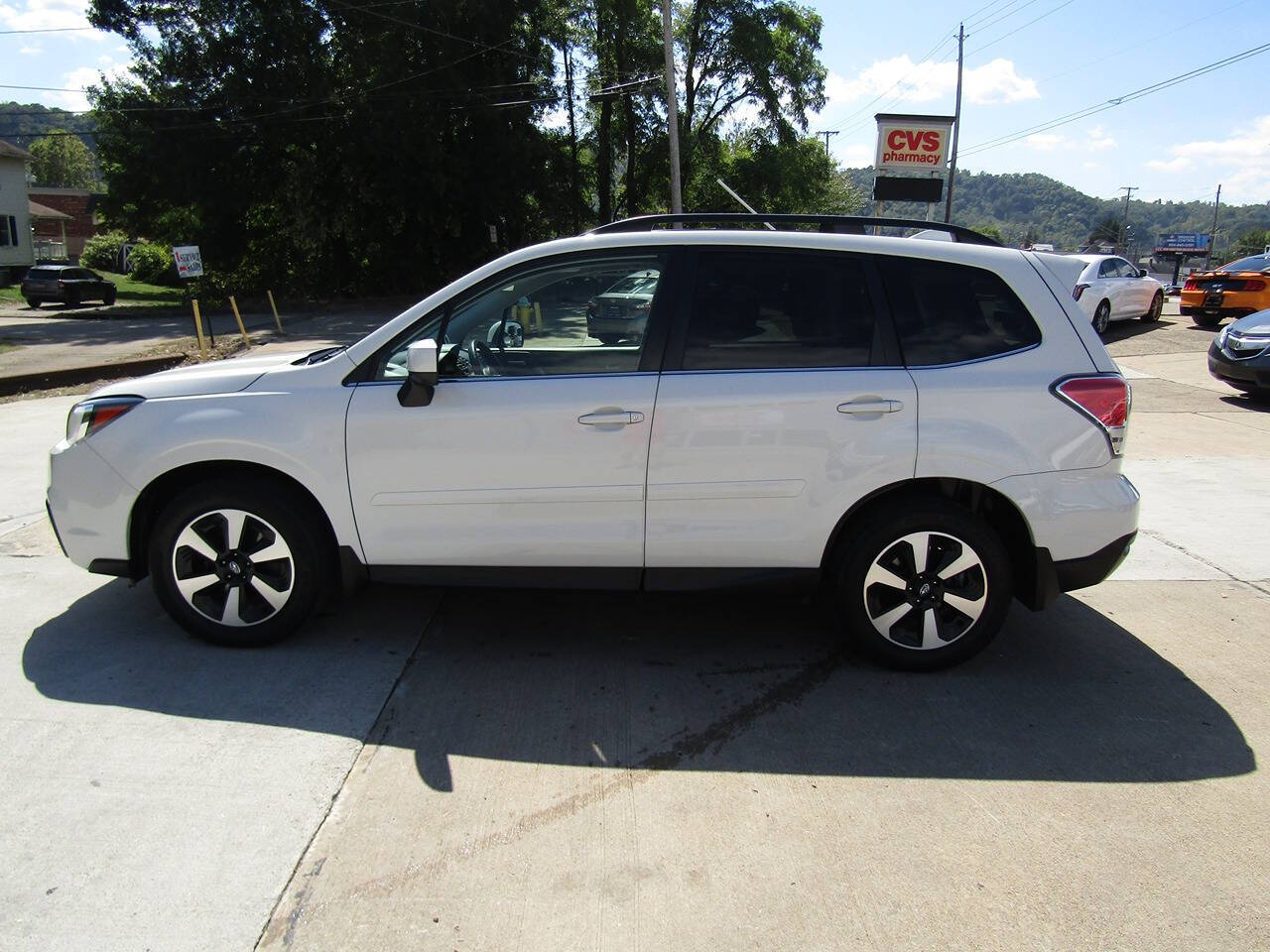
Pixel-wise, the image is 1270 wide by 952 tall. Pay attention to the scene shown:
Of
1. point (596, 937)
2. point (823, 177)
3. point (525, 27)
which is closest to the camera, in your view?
point (596, 937)

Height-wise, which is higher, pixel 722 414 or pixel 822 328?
pixel 822 328

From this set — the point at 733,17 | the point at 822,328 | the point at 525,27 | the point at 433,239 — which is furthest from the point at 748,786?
the point at 733,17

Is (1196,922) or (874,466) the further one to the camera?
(874,466)

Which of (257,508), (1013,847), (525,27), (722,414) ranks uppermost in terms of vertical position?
(525,27)

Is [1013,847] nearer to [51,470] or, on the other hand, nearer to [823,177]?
[51,470]

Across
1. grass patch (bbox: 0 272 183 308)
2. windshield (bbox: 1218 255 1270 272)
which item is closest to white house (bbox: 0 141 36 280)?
grass patch (bbox: 0 272 183 308)

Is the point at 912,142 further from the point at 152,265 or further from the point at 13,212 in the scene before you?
the point at 152,265

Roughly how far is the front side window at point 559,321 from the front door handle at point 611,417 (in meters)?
0.22

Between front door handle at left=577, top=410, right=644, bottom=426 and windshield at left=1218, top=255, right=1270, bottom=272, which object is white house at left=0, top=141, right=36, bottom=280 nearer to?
windshield at left=1218, top=255, right=1270, bottom=272

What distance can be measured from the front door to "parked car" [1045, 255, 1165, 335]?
1442 cm

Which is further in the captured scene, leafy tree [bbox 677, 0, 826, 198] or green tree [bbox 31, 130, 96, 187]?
green tree [bbox 31, 130, 96, 187]

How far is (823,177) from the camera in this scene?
146ft

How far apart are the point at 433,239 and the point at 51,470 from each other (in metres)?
31.6

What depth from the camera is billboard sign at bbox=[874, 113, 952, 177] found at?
18.6 metres
